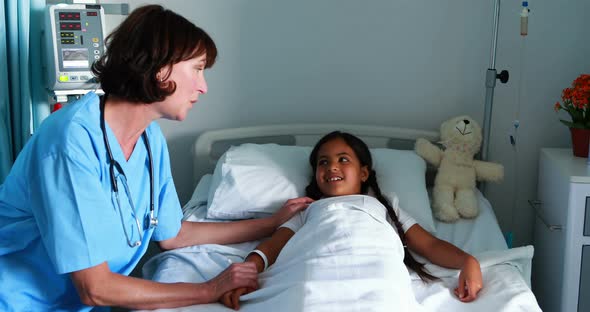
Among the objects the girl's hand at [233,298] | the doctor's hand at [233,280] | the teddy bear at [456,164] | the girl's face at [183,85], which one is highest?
the girl's face at [183,85]

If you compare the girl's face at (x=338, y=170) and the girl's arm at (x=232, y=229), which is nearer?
the girl's arm at (x=232, y=229)

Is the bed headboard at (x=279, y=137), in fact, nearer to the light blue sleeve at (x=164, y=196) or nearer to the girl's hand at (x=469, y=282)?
the light blue sleeve at (x=164, y=196)

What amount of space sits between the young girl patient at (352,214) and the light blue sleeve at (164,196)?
0.26 m

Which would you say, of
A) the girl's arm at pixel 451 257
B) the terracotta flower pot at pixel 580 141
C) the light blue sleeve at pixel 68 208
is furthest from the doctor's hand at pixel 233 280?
the terracotta flower pot at pixel 580 141

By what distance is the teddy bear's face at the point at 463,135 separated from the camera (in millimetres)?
2482

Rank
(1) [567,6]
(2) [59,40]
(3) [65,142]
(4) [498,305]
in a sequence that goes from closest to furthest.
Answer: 1. (3) [65,142]
2. (4) [498,305]
3. (2) [59,40]
4. (1) [567,6]

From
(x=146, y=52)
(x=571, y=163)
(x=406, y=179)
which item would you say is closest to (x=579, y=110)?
(x=571, y=163)

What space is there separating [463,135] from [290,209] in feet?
2.54

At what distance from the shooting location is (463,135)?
8.14ft

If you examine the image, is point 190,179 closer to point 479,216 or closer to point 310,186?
point 310,186

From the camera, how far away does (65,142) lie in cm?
151

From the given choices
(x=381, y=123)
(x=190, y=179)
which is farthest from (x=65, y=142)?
(x=381, y=123)

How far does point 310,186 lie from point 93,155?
92 cm

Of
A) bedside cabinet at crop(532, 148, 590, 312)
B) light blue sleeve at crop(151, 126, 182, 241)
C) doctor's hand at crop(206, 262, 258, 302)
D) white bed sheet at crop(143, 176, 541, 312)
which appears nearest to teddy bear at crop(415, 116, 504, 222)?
white bed sheet at crop(143, 176, 541, 312)
